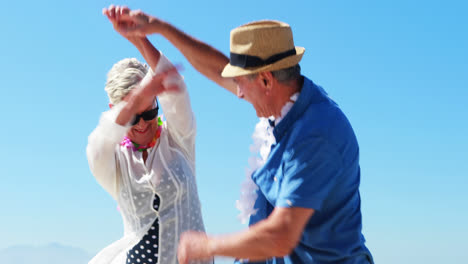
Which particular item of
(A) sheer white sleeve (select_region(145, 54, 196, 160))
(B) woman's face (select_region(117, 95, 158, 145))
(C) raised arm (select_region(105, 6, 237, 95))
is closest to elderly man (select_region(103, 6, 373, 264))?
(C) raised arm (select_region(105, 6, 237, 95))

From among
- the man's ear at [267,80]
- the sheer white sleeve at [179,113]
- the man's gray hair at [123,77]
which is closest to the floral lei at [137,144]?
the sheer white sleeve at [179,113]

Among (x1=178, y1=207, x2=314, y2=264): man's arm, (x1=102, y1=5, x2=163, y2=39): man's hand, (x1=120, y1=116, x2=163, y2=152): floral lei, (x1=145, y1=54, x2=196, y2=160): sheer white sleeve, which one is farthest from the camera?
(x1=120, y1=116, x2=163, y2=152): floral lei

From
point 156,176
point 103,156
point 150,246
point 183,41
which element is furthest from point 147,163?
point 183,41

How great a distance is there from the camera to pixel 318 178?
8.90ft

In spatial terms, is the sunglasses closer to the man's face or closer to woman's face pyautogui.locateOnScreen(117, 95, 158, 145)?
woman's face pyautogui.locateOnScreen(117, 95, 158, 145)

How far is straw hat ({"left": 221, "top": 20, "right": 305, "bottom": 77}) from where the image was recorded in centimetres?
285

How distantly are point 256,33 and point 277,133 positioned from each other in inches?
19.0

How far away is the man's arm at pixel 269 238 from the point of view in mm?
2646

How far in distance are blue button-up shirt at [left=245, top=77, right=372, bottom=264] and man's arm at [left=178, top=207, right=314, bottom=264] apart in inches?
2.1

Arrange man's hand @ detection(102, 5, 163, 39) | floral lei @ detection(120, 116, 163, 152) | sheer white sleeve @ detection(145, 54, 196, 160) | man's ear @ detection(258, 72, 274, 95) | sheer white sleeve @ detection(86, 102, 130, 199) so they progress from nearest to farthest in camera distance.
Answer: man's ear @ detection(258, 72, 274, 95) → man's hand @ detection(102, 5, 163, 39) → sheer white sleeve @ detection(145, 54, 196, 160) → sheer white sleeve @ detection(86, 102, 130, 199) → floral lei @ detection(120, 116, 163, 152)

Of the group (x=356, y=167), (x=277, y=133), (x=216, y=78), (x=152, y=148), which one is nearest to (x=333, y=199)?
(x=356, y=167)

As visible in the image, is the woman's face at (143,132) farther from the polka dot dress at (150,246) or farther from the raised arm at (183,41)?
the raised arm at (183,41)

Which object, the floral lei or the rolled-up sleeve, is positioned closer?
the rolled-up sleeve

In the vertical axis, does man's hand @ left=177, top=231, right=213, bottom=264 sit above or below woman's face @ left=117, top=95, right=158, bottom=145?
below
